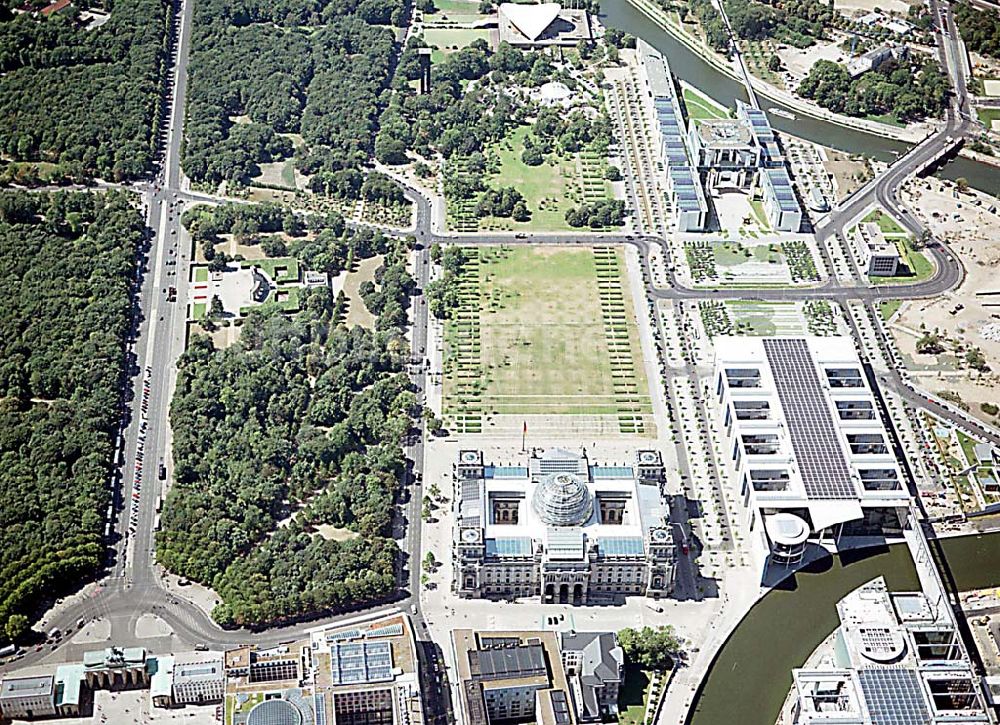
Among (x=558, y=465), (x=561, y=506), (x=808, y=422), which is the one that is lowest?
(x=561, y=506)

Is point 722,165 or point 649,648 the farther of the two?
point 722,165

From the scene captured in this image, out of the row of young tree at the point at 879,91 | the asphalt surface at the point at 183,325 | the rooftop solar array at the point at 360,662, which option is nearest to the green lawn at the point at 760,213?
the asphalt surface at the point at 183,325

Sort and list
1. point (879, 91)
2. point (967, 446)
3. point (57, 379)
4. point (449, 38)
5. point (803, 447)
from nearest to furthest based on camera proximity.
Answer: point (803, 447), point (967, 446), point (57, 379), point (879, 91), point (449, 38)

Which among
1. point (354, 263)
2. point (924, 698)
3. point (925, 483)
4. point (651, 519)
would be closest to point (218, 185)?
point (354, 263)

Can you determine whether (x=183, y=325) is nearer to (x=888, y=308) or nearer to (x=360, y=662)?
(x=360, y=662)

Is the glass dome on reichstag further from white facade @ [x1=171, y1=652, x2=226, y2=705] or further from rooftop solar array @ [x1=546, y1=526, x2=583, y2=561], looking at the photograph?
white facade @ [x1=171, y1=652, x2=226, y2=705]

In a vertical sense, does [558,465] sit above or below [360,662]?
above

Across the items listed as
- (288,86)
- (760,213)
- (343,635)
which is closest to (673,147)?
(760,213)

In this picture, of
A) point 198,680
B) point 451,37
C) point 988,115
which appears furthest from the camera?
point 451,37
